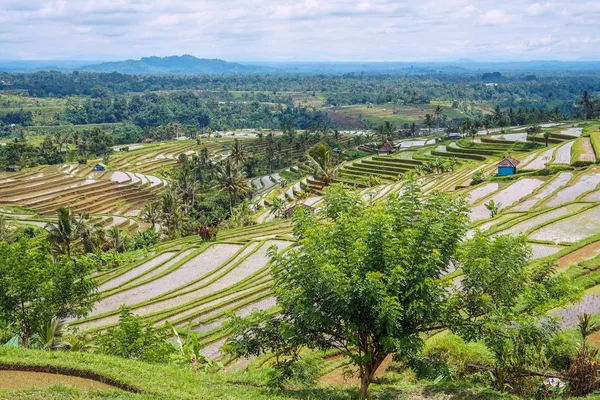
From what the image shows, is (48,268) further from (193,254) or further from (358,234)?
(193,254)

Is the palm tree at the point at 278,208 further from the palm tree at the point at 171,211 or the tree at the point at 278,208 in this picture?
the palm tree at the point at 171,211

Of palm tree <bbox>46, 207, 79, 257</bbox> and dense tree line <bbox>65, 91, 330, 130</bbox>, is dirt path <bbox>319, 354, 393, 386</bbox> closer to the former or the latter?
palm tree <bbox>46, 207, 79, 257</bbox>

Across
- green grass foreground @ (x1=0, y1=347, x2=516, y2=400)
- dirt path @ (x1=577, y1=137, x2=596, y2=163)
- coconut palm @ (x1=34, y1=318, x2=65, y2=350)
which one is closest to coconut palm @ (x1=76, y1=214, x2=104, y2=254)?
coconut palm @ (x1=34, y1=318, x2=65, y2=350)

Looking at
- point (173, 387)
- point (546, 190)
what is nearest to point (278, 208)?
point (546, 190)

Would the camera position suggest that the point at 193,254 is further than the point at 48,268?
Yes

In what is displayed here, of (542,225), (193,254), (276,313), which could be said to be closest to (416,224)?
(276,313)
